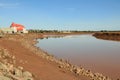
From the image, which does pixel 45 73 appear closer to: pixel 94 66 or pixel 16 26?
pixel 94 66

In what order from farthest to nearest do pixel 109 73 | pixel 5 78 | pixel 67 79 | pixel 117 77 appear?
pixel 109 73 → pixel 117 77 → pixel 67 79 → pixel 5 78

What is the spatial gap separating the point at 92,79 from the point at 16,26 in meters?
83.9

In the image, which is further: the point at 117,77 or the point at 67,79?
the point at 117,77

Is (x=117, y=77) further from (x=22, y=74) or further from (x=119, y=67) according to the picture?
(x=22, y=74)

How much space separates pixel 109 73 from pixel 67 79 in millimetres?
5090

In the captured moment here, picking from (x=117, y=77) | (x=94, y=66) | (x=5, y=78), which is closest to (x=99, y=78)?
(x=117, y=77)

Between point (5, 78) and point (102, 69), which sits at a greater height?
point (5, 78)

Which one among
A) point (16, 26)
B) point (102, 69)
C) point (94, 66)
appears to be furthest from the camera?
point (16, 26)

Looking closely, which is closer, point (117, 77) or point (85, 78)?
point (85, 78)

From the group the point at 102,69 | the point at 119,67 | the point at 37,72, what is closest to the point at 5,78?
the point at 37,72

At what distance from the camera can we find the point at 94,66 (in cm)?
1930

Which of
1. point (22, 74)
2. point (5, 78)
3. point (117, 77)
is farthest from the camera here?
point (117, 77)

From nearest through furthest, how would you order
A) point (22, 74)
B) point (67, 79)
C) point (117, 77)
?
point (22, 74)
point (67, 79)
point (117, 77)

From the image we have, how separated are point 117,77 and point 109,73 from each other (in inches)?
47.9
